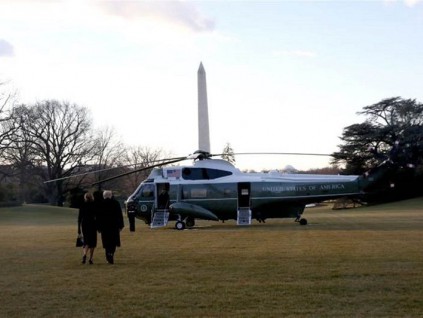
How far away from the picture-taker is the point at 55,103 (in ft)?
257

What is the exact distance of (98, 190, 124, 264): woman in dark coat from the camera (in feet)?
44.5

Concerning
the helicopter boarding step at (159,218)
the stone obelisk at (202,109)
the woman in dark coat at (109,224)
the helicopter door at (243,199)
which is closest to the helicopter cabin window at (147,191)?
the helicopter boarding step at (159,218)

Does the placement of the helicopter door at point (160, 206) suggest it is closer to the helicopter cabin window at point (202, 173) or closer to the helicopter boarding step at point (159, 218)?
the helicopter boarding step at point (159, 218)

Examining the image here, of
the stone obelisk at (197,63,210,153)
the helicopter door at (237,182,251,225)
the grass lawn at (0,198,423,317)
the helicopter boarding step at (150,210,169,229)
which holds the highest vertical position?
the stone obelisk at (197,63,210,153)

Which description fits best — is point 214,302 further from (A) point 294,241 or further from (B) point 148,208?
(B) point 148,208

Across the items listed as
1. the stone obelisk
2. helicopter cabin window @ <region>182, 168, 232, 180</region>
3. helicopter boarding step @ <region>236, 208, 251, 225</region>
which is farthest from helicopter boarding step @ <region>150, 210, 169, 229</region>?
the stone obelisk

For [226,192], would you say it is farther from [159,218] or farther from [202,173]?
[159,218]

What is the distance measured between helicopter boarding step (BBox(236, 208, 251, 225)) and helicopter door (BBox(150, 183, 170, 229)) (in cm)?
337

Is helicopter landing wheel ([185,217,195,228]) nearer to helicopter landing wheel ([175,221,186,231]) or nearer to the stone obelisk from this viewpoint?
helicopter landing wheel ([175,221,186,231])

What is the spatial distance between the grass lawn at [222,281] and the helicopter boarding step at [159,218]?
10958 millimetres

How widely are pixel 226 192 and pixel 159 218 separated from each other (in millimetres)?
3384

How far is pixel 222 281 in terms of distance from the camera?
10.4 m

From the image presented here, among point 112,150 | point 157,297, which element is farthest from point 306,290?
point 112,150

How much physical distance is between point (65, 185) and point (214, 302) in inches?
2972
